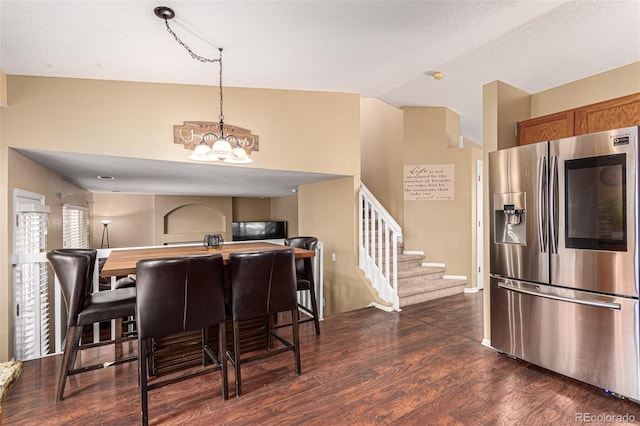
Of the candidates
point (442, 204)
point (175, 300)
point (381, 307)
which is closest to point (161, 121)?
point (175, 300)

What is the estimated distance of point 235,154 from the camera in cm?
250

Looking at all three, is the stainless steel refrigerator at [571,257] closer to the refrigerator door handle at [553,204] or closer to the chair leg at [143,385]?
the refrigerator door handle at [553,204]

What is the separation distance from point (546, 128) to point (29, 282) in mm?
4923

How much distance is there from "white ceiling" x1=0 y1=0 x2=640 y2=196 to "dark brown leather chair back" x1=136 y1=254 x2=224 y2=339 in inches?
Answer: 65.4

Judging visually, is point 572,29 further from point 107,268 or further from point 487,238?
point 107,268

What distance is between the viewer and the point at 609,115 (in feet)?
8.15

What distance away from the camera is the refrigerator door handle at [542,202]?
7.52ft

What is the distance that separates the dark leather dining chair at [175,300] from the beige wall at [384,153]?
12.8 ft

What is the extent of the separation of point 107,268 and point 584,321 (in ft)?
11.0

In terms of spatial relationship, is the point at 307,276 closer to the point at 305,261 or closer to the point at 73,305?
→ the point at 305,261

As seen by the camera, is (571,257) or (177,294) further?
(571,257)

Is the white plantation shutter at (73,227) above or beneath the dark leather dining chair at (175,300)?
above

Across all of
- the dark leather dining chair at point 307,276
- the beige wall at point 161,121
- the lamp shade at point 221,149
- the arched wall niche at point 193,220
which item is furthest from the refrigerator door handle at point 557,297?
the arched wall niche at point 193,220

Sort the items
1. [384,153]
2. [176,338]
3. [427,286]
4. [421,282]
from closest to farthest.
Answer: [176,338], [427,286], [421,282], [384,153]
